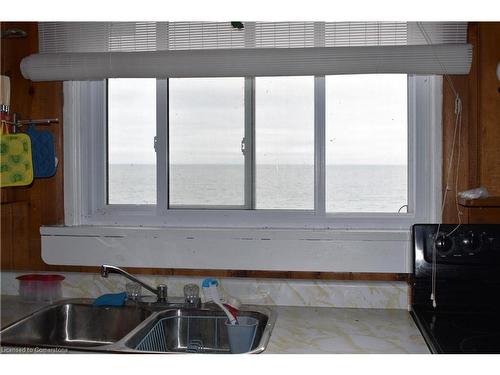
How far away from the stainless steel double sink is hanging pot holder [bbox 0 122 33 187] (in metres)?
0.52

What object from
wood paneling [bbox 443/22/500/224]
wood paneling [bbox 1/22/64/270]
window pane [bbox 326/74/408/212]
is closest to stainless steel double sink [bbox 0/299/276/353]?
wood paneling [bbox 1/22/64/270]

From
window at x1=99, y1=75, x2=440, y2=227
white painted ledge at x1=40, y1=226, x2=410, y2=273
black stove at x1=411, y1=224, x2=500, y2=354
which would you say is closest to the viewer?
black stove at x1=411, y1=224, x2=500, y2=354

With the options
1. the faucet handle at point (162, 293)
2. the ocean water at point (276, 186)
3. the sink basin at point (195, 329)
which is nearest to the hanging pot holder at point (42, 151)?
the ocean water at point (276, 186)

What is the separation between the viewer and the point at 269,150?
7.66 ft

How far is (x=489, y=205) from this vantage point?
72.6 inches

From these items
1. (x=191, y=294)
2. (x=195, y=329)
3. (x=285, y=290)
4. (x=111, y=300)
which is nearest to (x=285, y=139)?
(x=285, y=290)

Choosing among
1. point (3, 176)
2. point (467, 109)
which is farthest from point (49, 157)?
point (467, 109)

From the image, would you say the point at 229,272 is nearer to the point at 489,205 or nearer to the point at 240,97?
the point at 240,97

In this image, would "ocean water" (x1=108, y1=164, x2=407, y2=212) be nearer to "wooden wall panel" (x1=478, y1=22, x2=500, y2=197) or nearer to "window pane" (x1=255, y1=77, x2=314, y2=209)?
"window pane" (x1=255, y1=77, x2=314, y2=209)

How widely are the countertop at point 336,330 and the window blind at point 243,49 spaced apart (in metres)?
0.91

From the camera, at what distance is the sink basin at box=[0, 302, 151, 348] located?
6.83ft

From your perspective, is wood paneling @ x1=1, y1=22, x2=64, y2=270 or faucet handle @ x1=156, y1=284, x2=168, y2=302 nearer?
faucet handle @ x1=156, y1=284, x2=168, y2=302

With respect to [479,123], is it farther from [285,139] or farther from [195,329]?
[195,329]

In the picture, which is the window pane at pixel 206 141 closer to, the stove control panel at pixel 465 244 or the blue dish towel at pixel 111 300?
the blue dish towel at pixel 111 300
